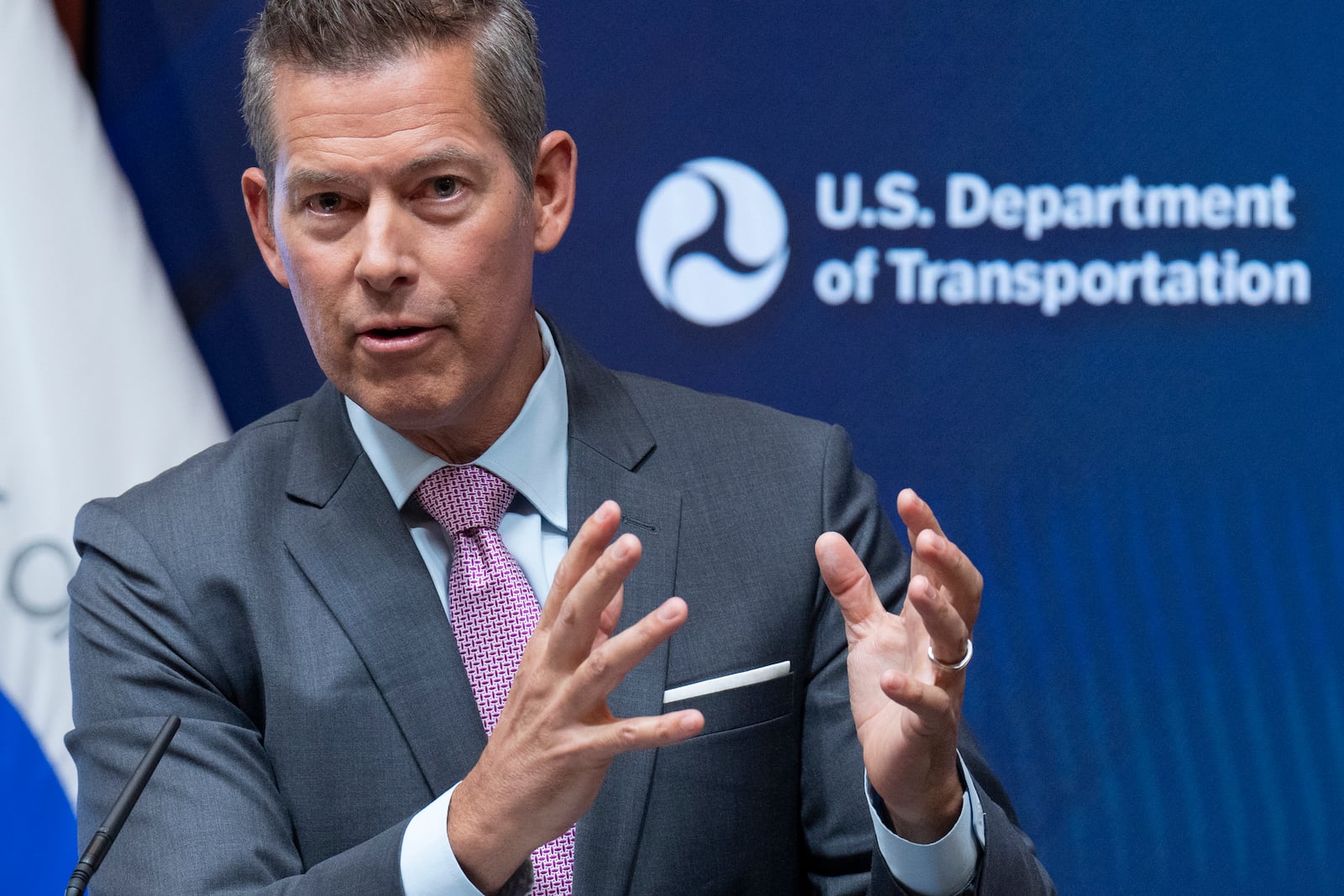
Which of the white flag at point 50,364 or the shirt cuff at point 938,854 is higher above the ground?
the white flag at point 50,364

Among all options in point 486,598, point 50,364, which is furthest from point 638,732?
point 50,364

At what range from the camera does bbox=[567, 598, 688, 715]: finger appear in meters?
1.38

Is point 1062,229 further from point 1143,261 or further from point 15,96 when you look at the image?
point 15,96

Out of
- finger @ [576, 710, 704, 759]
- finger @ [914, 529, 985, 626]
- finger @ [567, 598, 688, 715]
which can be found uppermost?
finger @ [914, 529, 985, 626]

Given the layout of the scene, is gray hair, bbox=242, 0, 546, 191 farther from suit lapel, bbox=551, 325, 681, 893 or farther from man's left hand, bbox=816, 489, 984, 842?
man's left hand, bbox=816, 489, 984, 842

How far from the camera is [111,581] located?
6.14 feet

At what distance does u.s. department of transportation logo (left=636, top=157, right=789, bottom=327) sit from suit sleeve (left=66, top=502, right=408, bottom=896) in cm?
128

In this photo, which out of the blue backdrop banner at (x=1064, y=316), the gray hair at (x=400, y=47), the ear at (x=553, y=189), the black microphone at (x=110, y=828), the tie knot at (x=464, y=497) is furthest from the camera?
the blue backdrop banner at (x=1064, y=316)

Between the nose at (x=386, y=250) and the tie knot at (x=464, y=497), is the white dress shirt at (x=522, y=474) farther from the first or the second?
the nose at (x=386, y=250)

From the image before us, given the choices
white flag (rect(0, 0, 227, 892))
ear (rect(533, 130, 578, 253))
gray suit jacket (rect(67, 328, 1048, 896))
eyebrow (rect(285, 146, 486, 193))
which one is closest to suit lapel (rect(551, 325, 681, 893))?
gray suit jacket (rect(67, 328, 1048, 896))

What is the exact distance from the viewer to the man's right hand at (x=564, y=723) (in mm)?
Answer: 1390

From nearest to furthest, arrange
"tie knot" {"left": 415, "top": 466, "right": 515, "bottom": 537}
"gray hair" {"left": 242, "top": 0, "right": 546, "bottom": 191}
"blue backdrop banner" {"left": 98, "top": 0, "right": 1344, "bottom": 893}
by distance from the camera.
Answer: "gray hair" {"left": 242, "top": 0, "right": 546, "bottom": 191} → "tie knot" {"left": 415, "top": 466, "right": 515, "bottom": 537} → "blue backdrop banner" {"left": 98, "top": 0, "right": 1344, "bottom": 893}

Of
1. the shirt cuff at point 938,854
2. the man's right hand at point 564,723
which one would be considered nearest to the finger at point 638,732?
the man's right hand at point 564,723

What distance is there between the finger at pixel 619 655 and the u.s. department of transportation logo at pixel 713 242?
153cm
